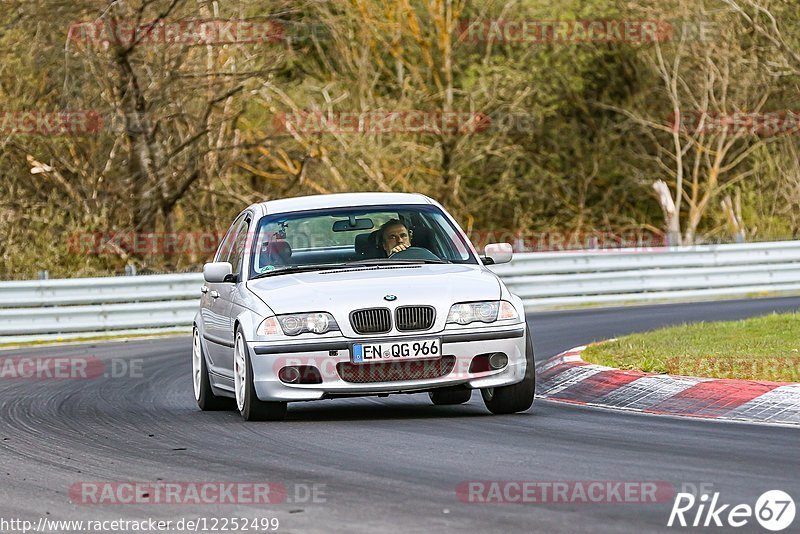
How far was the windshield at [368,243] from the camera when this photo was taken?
11.2 m

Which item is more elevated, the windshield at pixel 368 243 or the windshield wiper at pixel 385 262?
the windshield at pixel 368 243

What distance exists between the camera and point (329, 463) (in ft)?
26.9

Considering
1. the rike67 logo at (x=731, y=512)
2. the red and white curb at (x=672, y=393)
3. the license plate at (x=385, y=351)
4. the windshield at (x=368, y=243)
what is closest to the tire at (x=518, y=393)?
the red and white curb at (x=672, y=393)

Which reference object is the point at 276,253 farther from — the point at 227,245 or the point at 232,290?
the point at 227,245

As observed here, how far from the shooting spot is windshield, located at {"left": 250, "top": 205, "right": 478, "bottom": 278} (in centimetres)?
1125

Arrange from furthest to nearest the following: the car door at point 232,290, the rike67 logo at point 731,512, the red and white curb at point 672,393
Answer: the car door at point 232,290 < the red and white curb at point 672,393 < the rike67 logo at point 731,512

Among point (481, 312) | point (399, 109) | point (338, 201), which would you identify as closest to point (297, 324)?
point (481, 312)

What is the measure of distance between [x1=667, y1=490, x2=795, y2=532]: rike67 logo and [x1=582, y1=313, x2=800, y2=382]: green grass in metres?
4.07

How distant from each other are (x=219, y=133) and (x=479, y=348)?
19993mm

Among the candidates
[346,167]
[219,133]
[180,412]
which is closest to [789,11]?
[346,167]

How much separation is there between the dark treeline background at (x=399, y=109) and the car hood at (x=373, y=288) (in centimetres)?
1507

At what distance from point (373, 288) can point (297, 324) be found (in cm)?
55

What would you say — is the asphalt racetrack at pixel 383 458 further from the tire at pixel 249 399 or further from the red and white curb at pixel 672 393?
the red and white curb at pixel 672 393

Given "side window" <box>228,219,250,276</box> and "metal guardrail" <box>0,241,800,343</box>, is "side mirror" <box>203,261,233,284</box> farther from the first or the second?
"metal guardrail" <box>0,241,800,343</box>
